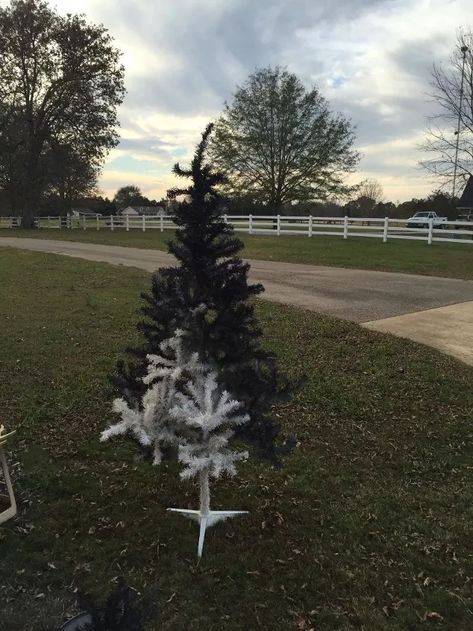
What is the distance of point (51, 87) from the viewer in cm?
3719

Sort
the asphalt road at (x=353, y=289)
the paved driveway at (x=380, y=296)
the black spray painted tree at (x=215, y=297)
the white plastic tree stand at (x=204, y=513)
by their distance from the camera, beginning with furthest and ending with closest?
the asphalt road at (x=353, y=289)
the paved driveway at (x=380, y=296)
the white plastic tree stand at (x=204, y=513)
the black spray painted tree at (x=215, y=297)

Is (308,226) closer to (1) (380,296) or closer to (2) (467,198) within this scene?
(1) (380,296)

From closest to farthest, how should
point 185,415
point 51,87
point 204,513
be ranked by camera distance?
1. point 185,415
2. point 204,513
3. point 51,87

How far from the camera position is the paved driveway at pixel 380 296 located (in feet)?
25.4

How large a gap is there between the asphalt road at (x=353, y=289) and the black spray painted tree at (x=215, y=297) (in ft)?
18.0

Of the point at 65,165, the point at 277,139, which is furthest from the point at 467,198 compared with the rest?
the point at 65,165

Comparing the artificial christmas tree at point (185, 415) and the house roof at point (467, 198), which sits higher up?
the house roof at point (467, 198)

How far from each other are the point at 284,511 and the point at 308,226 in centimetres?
2416

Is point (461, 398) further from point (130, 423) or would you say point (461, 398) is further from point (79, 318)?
point (79, 318)

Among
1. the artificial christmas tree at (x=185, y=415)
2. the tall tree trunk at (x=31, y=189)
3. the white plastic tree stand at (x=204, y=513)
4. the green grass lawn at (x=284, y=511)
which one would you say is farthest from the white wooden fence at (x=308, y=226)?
the artificial christmas tree at (x=185, y=415)

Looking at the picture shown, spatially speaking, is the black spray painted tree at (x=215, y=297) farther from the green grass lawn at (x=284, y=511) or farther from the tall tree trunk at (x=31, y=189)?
the tall tree trunk at (x=31, y=189)

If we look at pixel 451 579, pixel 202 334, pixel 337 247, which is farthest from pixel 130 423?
pixel 337 247

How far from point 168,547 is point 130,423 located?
84 centimetres

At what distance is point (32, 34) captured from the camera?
36.4 m
